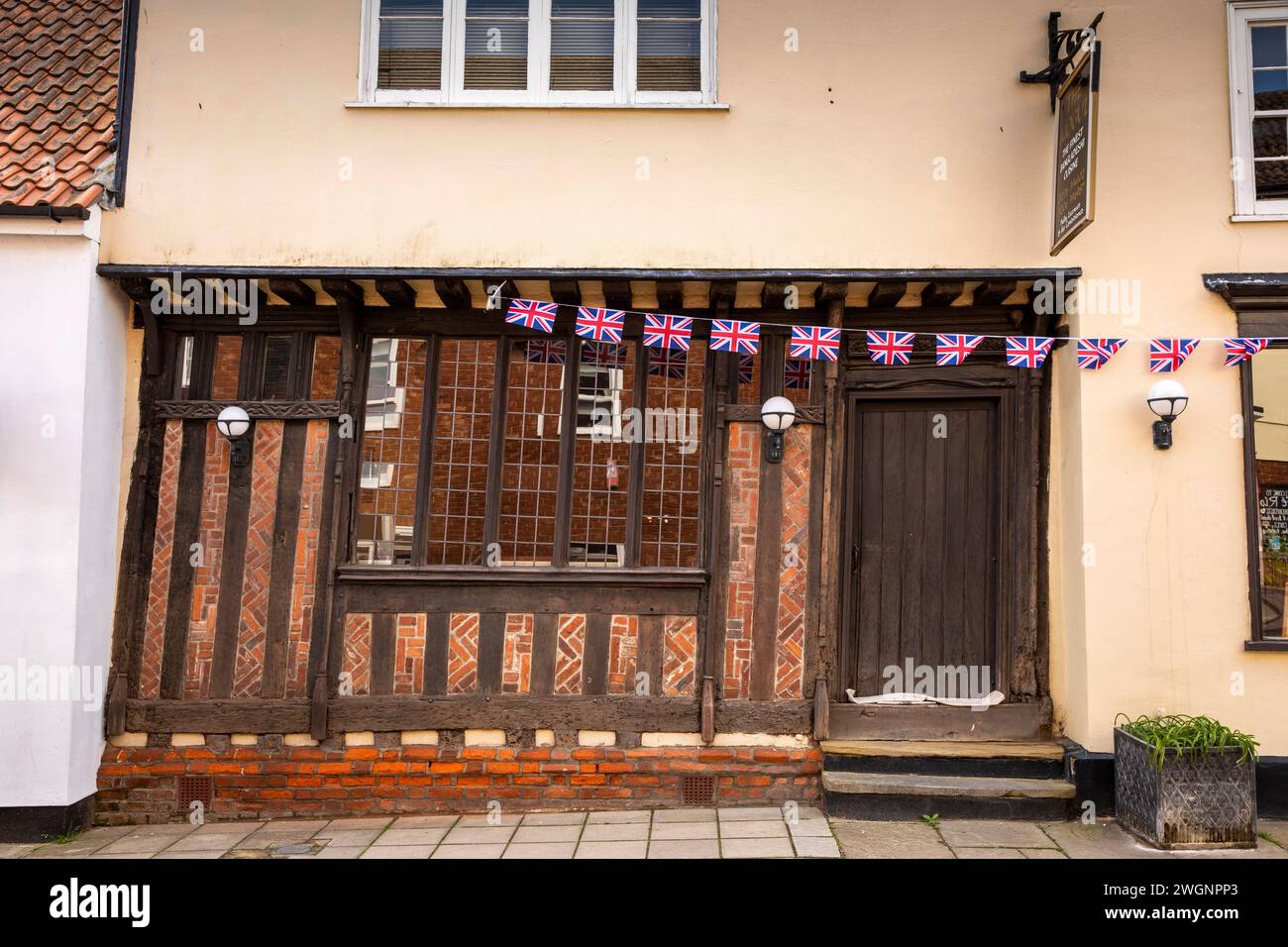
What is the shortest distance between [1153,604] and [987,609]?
3.50 ft

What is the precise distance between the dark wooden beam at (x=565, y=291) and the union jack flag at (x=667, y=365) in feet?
2.29

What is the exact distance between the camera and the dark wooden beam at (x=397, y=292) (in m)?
6.50

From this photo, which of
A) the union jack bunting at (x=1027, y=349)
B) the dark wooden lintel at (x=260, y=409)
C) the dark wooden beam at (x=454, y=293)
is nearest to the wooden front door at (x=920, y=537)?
the union jack bunting at (x=1027, y=349)

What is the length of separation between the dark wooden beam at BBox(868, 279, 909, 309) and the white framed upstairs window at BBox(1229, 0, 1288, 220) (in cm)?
238

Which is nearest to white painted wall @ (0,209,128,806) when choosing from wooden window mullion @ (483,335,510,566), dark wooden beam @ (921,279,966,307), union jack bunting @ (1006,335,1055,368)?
wooden window mullion @ (483,335,510,566)

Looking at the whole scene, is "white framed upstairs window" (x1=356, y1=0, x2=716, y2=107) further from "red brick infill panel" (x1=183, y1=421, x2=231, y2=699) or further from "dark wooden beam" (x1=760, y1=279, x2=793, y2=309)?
"red brick infill panel" (x1=183, y1=421, x2=231, y2=699)

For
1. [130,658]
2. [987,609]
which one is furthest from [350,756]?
[987,609]

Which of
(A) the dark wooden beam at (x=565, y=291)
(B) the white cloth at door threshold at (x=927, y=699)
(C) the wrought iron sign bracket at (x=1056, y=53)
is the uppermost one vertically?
(C) the wrought iron sign bracket at (x=1056, y=53)

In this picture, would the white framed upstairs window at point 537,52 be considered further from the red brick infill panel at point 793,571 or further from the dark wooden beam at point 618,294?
the red brick infill panel at point 793,571

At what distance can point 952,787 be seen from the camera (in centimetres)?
613

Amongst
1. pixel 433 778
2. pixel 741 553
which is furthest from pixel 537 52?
pixel 433 778

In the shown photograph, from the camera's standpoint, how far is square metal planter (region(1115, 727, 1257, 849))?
5.46m

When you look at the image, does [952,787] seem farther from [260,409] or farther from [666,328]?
[260,409]

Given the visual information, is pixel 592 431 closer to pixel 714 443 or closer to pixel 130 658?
pixel 714 443
